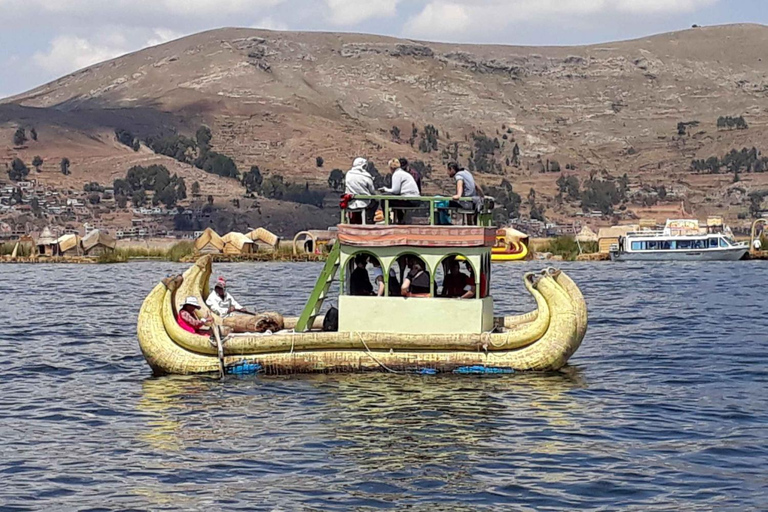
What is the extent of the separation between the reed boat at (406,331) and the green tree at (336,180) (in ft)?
463

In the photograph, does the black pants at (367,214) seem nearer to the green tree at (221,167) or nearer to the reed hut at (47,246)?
the reed hut at (47,246)

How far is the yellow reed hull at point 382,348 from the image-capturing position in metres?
20.8

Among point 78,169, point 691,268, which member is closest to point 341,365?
point 691,268

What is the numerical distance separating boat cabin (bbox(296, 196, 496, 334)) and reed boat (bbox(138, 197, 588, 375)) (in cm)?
2

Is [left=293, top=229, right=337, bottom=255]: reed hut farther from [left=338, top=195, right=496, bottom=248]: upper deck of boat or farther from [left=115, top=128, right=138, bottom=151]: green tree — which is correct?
[left=115, top=128, right=138, bottom=151]: green tree

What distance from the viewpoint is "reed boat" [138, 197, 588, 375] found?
2081 centimetres

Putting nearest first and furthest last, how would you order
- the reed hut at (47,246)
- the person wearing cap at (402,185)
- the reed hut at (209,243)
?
1. the person wearing cap at (402,185)
2. the reed hut at (209,243)
3. the reed hut at (47,246)

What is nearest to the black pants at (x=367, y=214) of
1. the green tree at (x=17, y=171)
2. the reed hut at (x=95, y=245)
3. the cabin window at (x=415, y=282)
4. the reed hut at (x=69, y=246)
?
the cabin window at (x=415, y=282)

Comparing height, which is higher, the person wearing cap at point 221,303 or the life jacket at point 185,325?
the person wearing cap at point 221,303

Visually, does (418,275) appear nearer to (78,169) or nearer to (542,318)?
(542,318)

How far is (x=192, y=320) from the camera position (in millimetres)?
22344

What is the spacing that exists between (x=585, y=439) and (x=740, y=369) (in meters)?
7.64

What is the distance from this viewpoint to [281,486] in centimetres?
1438

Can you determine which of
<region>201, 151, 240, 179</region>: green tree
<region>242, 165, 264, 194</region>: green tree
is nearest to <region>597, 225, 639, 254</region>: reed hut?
<region>242, 165, 264, 194</region>: green tree
